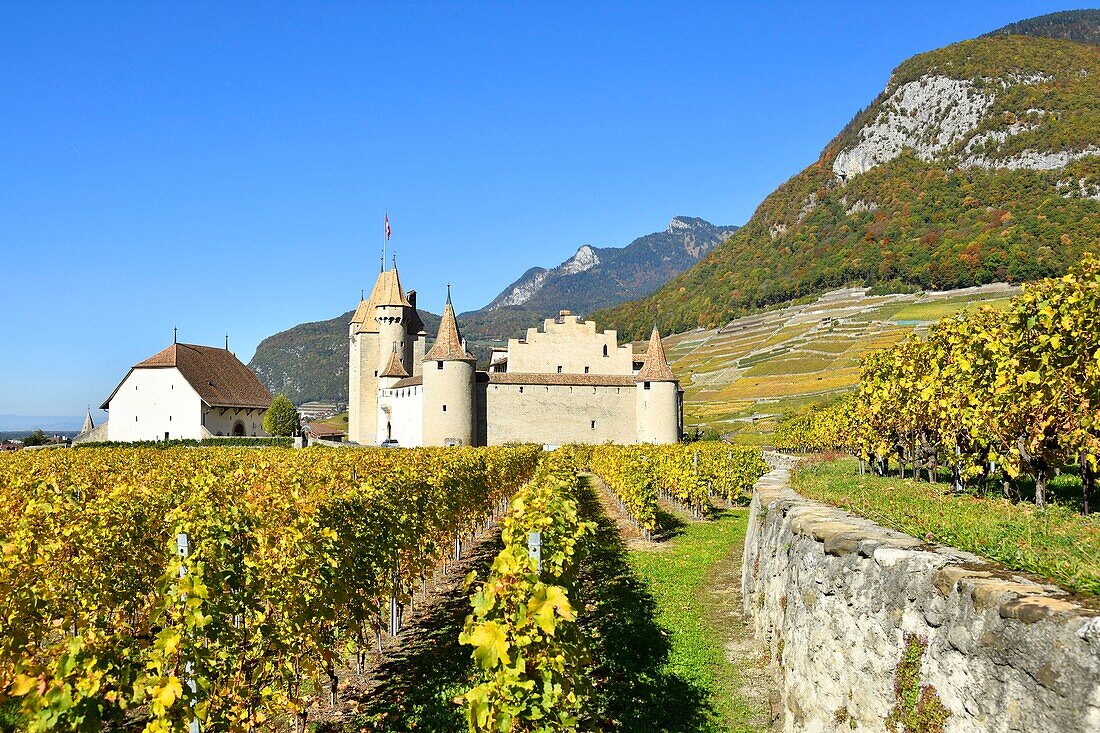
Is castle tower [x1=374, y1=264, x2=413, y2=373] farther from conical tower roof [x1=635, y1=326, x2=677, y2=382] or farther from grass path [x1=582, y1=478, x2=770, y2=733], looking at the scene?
grass path [x1=582, y1=478, x2=770, y2=733]

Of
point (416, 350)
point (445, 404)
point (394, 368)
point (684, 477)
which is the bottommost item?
point (684, 477)

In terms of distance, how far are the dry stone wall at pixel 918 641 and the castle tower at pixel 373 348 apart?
2032 inches

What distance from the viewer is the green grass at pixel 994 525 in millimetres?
4000

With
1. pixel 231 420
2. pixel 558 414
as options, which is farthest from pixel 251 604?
pixel 231 420

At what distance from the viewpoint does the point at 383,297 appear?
56.8 m

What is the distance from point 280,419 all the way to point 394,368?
18787mm

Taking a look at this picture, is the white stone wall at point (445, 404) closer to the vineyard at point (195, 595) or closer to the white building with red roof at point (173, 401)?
the white building with red roof at point (173, 401)

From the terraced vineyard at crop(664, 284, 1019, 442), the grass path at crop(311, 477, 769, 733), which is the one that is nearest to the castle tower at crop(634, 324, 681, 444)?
the terraced vineyard at crop(664, 284, 1019, 442)

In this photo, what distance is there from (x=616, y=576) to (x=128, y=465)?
570 inches

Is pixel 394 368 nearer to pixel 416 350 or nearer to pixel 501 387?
pixel 416 350

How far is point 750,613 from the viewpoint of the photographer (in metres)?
10.6

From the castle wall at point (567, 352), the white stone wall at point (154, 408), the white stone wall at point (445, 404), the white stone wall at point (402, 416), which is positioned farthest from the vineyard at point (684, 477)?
the white stone wall at point (154, 408)

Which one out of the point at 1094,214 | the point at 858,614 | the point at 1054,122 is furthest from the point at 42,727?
the point at 1054,122

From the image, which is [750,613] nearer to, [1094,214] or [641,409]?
[641,409]
